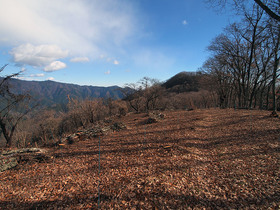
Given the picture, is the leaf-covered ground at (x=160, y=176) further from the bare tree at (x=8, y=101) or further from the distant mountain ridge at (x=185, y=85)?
the distant mountain ridge at (x=185, y=85)

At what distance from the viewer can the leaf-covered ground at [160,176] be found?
2984mm

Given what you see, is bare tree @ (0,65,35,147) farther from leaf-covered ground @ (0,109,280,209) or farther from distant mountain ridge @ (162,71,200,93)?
distant mountain ridge @ (162,71,200,93)

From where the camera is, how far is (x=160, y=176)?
3.82 m

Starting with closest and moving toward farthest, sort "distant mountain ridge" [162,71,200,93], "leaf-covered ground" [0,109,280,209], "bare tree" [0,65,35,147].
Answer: "leaf-covered ground" [0,109,280,209]
"bare tree" [0,65,35,147]
"distant mountain ridge" [162,71,200,93]

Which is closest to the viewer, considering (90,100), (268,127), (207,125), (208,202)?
(208,202)

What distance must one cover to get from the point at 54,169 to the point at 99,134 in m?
3.76

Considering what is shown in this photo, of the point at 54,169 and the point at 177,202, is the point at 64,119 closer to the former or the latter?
the point at 54,169

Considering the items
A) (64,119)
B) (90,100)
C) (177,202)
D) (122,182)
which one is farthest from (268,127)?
(64,119)

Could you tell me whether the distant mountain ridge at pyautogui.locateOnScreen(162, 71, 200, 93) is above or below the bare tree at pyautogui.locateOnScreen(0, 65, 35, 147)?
above

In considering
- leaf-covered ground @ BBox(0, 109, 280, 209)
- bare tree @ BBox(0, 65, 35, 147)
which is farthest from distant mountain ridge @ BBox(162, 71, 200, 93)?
bare tree @ BBox(0, 65, 35, 147)

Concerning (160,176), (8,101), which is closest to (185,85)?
(8,101)

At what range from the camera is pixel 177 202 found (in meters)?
2.88

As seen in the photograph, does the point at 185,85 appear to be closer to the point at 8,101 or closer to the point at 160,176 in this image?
the point at 8,101

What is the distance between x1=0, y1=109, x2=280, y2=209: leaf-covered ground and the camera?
9.79 ft
